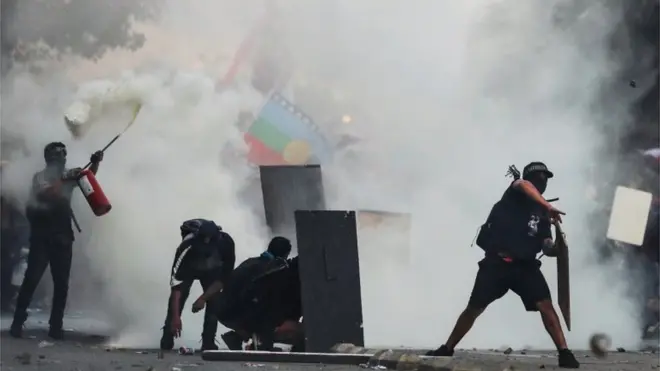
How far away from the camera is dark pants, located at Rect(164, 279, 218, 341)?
3.66 meters

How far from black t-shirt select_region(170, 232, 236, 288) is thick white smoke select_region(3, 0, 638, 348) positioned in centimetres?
6

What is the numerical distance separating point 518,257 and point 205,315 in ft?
5.00

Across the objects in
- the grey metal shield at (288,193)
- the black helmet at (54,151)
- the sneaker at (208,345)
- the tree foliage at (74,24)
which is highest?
the tree foliage at (74,24)

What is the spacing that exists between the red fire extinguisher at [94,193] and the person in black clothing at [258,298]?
2.37ft

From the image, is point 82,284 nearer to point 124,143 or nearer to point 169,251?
point 169,251

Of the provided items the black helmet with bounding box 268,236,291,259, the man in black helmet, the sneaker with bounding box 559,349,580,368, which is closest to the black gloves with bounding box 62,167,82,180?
the man in black helmet

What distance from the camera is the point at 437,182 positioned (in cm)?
365

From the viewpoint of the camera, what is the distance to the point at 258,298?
12.0ft

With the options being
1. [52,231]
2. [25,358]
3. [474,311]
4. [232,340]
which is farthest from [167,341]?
[474,311]

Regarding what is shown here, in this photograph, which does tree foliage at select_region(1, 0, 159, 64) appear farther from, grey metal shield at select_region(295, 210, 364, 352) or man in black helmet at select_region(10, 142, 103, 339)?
grey metal shield at select_region(295, 210, 364, 352)

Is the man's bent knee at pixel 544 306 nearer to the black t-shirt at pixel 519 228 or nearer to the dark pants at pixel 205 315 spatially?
the black t-shirt at pixel 519 228

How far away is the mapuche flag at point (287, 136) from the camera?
362 centimetres

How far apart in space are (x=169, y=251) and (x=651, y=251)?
2415 mm

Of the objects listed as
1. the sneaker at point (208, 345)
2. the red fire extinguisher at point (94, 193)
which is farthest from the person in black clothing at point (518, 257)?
the red fire extinguisher at point (94, 193)
